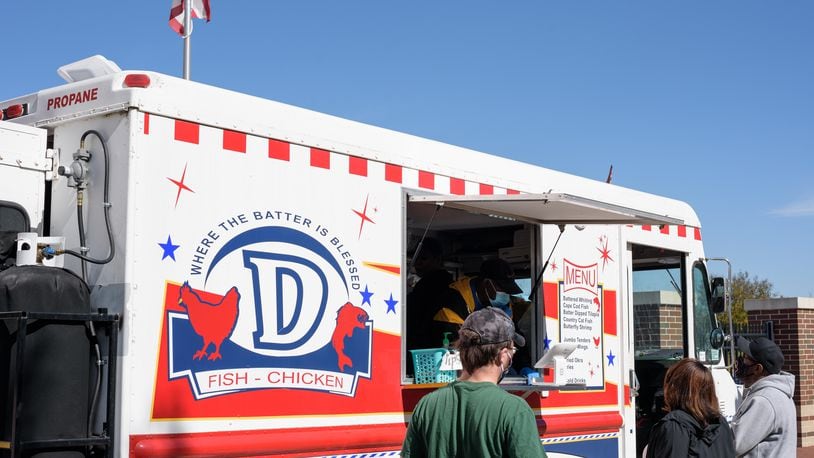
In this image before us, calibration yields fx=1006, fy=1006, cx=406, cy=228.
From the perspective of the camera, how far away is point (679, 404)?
4.38 m

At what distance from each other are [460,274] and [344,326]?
2534 millimetres

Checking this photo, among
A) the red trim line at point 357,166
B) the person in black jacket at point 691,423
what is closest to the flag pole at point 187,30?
the red trim line at point 357,166

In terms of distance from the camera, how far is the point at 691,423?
4281 millimetres

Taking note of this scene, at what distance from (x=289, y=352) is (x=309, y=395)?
0.75 feet

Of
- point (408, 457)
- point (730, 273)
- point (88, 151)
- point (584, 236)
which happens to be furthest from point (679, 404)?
point (730, 273)

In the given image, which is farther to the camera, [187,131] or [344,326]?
[344,326]

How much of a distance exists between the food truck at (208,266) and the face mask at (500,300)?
464mm

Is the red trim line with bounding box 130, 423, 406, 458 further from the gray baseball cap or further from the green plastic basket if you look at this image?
the gray baseball cap

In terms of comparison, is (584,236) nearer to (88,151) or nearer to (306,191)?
(306,191)

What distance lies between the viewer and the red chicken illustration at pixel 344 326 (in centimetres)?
482

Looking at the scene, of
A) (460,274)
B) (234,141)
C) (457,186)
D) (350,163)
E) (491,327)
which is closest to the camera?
(491,327)

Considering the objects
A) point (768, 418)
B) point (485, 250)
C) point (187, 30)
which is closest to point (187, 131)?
point (768, 418)

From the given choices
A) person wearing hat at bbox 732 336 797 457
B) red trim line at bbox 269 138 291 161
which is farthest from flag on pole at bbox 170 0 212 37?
person wearing hat at bbox 732 336 797 457

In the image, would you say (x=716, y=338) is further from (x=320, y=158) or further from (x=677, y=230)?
(x=320, y=158)
